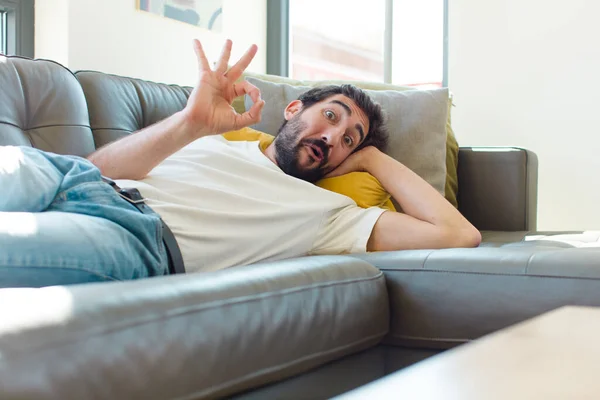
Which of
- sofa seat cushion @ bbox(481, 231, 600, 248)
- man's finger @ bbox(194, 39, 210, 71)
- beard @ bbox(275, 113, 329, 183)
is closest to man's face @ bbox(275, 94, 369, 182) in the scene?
beard @ bbox(275, 113, 329, 183)

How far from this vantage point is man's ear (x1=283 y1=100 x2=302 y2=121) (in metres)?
1.85

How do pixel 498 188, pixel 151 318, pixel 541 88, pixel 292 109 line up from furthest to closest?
pixel 541 88, pixel 498 188, pixel 292 109, pixel 151 318

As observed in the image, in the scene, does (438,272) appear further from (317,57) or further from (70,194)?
(317,57)

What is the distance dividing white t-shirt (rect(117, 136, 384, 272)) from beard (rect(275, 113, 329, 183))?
0.04 meters

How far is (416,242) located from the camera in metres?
1.59

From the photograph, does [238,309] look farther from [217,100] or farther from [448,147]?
[448,147]

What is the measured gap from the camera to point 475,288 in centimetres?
127

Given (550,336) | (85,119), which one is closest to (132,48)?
(85,119)

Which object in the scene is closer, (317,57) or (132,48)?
(132,48)

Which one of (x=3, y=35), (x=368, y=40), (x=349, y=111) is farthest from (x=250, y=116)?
(x=368, y=40)

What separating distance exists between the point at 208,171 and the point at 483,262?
2.19 ft

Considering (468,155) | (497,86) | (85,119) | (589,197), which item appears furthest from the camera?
(497,86)

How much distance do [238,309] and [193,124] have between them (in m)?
0.64

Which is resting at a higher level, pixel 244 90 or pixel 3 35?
pixel 3 35
